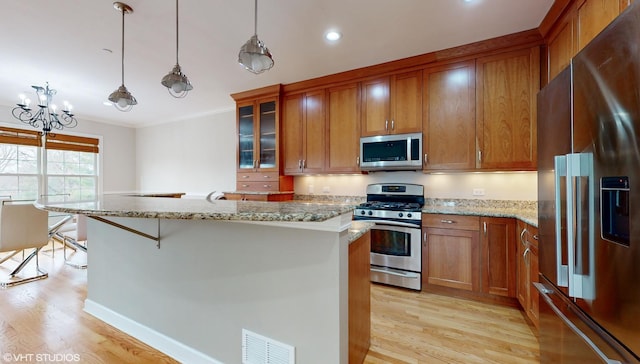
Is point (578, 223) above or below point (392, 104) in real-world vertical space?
below

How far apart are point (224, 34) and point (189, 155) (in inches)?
148

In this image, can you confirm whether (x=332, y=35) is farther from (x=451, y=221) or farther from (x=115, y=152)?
(x=115, y=152)

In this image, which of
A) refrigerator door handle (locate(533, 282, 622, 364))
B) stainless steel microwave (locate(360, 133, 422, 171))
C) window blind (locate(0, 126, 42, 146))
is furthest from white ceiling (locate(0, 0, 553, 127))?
refrigerator door handle (locate(533, 282, 622, 364))

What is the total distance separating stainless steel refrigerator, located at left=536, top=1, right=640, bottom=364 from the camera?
83cm

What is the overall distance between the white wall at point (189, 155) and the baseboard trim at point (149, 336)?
123 inches

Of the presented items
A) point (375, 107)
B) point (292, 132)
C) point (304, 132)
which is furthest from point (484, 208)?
point (292, 132)

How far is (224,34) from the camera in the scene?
2504mm

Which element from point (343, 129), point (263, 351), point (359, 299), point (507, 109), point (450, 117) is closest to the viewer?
point (263, 351)

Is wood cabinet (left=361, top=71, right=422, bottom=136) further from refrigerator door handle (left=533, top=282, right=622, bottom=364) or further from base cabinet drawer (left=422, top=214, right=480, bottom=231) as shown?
refrigerator door handle (left=533, top=282, right=622, bottom=364)

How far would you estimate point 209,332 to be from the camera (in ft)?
5.36

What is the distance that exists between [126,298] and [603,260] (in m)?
2.80

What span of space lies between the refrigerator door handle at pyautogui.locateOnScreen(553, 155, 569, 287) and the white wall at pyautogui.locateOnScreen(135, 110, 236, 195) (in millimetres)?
4731

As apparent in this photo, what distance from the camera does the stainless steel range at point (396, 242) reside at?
2.81 m

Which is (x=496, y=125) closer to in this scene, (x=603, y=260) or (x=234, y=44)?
(x=603, y=260)
